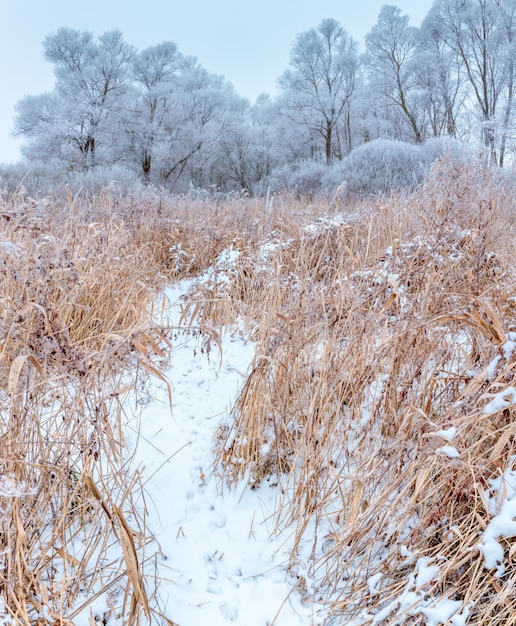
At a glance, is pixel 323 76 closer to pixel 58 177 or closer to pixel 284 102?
pixel 284 102

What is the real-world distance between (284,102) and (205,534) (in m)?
20.0

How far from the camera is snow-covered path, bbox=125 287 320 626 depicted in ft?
3.46

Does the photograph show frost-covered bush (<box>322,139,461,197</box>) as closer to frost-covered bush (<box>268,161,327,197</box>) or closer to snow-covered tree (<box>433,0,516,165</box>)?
frost-covered bush (<box>268,161,327,197</box>)

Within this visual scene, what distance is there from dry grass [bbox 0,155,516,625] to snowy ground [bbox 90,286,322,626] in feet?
0.22

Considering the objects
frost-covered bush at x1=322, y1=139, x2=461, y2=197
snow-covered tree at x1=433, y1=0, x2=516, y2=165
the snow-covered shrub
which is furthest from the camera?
snow-covered tree at x1=433, y1=0, x2=516, y2=165

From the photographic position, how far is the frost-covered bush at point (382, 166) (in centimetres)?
883

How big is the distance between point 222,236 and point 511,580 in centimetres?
353

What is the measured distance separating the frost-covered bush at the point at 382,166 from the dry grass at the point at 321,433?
7.10m

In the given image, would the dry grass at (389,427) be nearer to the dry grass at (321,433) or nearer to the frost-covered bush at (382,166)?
the dry grass at (321,433)

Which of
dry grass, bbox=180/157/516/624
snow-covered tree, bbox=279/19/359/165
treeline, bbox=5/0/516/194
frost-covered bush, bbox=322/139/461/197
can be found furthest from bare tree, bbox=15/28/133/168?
dry grass, bbox=180/157/516/624

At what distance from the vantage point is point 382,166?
961 centimetres

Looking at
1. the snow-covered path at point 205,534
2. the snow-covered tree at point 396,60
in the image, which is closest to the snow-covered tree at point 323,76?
the snow-covered tree at point 396,60

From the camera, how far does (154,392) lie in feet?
6.40

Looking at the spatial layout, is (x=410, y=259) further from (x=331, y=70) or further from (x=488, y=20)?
(x=331, y=70)
